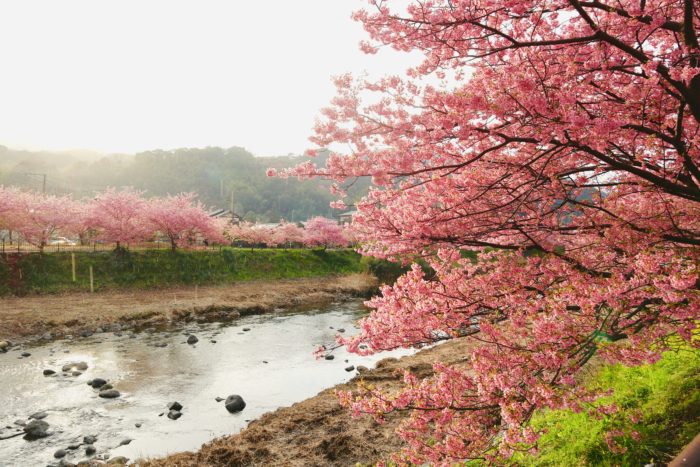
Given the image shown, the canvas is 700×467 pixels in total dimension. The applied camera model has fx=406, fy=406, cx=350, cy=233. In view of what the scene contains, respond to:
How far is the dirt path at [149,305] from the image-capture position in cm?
1972

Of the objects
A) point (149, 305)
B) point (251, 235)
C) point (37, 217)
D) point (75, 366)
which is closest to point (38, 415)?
point (75, 366)

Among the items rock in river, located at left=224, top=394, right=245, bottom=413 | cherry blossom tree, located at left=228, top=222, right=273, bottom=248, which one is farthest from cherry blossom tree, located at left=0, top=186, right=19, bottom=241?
rock in river, located at left=224, top=394, right=245, bottom=413

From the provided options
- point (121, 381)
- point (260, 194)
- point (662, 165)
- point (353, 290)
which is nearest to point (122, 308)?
point (121, 381)

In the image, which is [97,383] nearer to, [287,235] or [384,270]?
[384,270]

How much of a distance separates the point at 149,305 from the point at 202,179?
296ft

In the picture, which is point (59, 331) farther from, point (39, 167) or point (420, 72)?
point (39, 167)

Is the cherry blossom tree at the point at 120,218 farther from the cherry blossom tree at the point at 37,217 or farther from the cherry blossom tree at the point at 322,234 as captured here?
the cherry blossom tree at the point at 322,234

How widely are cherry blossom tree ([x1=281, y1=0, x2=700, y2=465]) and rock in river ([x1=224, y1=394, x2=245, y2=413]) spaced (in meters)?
8.07

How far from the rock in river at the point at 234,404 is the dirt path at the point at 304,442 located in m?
1.25

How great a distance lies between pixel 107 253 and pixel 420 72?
33.7 meters

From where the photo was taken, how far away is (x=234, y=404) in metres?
11.2

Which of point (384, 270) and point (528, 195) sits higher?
point (528, 195)

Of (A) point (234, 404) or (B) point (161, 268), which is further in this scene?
(B) point (161, 268)

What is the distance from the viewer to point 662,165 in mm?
3996
